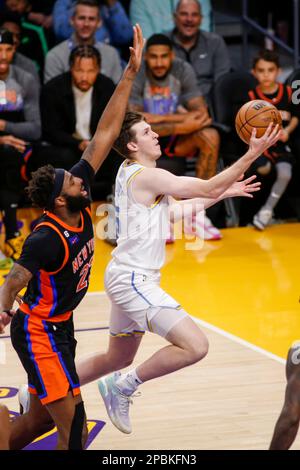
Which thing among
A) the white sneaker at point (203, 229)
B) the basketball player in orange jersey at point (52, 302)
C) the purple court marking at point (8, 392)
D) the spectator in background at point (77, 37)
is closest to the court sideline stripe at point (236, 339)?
the purple court marking at point (8, 392)

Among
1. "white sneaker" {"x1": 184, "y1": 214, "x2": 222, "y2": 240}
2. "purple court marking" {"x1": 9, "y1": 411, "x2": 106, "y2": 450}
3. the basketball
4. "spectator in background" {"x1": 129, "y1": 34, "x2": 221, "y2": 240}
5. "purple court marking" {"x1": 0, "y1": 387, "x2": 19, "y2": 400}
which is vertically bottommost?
"white sneaker" {"x1": 184, "y1": 214, "x2": 222, "y2": 240}

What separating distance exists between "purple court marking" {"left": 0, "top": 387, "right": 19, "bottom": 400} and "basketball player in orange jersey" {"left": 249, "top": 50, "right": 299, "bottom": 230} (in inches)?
199

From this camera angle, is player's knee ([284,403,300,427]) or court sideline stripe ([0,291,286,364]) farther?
court sideline stripe ([0,291,286,364])

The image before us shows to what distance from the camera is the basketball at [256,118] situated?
20.8 ft

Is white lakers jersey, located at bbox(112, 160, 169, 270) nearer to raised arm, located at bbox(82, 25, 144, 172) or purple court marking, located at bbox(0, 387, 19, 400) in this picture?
raised arm, located at bbox(82, 25, 144, 172)

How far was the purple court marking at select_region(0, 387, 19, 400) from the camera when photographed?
267 inches

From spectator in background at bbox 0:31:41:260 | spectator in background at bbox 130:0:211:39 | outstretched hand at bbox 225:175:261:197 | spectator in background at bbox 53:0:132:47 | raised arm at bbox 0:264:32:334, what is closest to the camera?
raised arm at bbox 0:264:32:334

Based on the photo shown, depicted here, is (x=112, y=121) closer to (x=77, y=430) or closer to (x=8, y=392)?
(x=77, y=430)

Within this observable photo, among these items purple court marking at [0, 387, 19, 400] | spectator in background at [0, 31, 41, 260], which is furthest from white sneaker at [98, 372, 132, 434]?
spectator in background at [0, 31, 41, 260]

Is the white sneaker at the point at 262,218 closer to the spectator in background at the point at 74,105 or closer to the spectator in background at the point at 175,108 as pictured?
the spectator in background at the point at 175,108

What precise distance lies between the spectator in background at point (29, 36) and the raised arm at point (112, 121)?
20.0ft

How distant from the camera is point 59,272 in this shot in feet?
17.1

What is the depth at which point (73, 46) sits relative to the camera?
37.5ft

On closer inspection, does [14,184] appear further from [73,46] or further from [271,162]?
[271,162]
